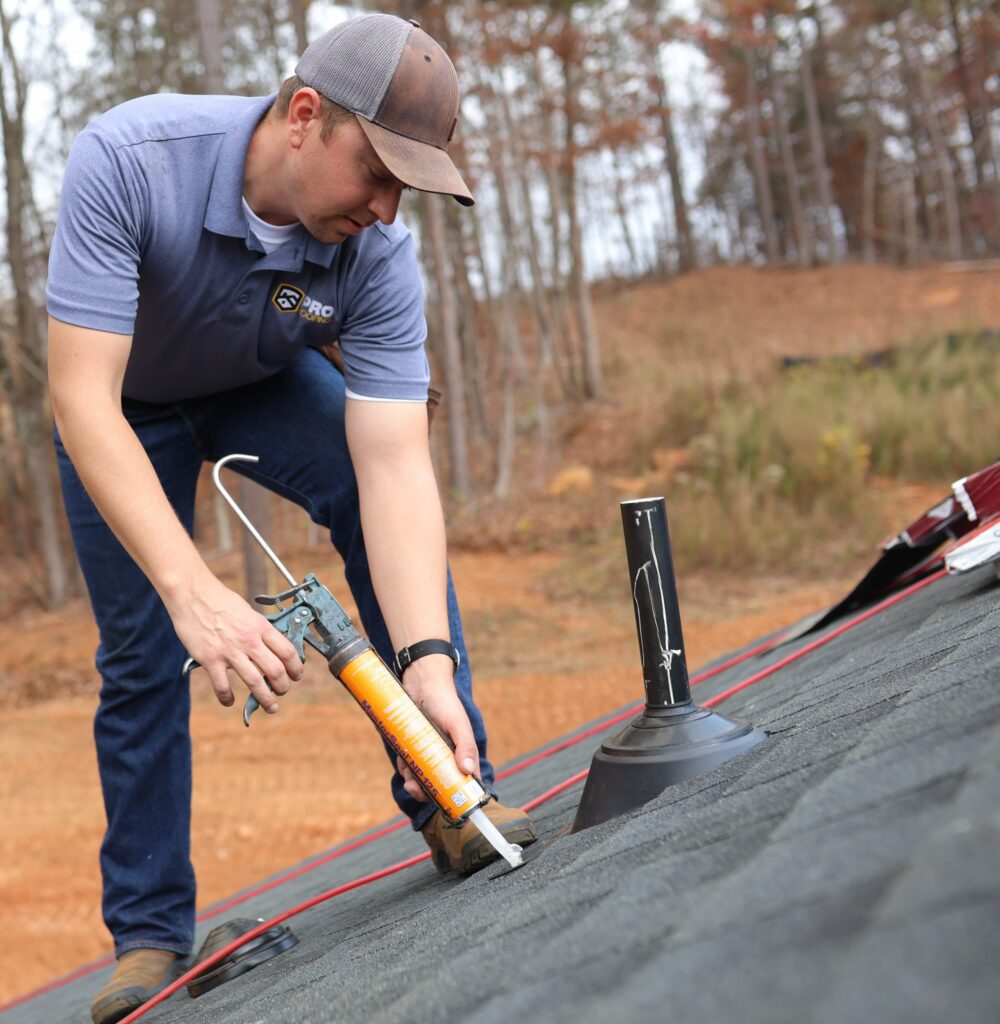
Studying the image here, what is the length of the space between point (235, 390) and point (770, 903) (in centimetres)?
206

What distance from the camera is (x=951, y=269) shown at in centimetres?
2325

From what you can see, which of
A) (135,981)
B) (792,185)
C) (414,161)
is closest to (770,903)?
(414,161)

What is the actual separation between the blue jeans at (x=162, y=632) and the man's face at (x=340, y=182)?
452mm

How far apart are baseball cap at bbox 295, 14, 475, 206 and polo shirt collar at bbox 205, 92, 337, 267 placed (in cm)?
19

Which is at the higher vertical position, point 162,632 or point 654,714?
point 162,632

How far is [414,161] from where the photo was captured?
208cm

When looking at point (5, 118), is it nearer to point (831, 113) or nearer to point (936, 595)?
point (936, 595)

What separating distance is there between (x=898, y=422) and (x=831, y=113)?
23626 mm

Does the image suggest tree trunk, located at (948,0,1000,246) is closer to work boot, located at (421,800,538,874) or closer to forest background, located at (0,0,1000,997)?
forest background, located at (0,0,1000,997)

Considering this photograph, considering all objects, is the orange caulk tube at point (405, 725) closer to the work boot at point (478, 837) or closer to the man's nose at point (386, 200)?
the work boot at point (478, 837)

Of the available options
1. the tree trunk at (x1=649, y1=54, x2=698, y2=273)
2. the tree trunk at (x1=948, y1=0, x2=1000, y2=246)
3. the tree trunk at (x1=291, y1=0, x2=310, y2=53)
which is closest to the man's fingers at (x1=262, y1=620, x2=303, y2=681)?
the tree trunk at (x1=291, y1=0, x2=310, y2=53)

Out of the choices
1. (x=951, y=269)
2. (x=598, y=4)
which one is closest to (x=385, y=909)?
(x=598, y=4)

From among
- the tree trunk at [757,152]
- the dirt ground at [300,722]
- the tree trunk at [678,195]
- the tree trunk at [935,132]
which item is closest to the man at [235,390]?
the dirt ground at [300,722]

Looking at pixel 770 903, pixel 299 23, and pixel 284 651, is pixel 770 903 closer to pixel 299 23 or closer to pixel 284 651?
pixel 284 651
